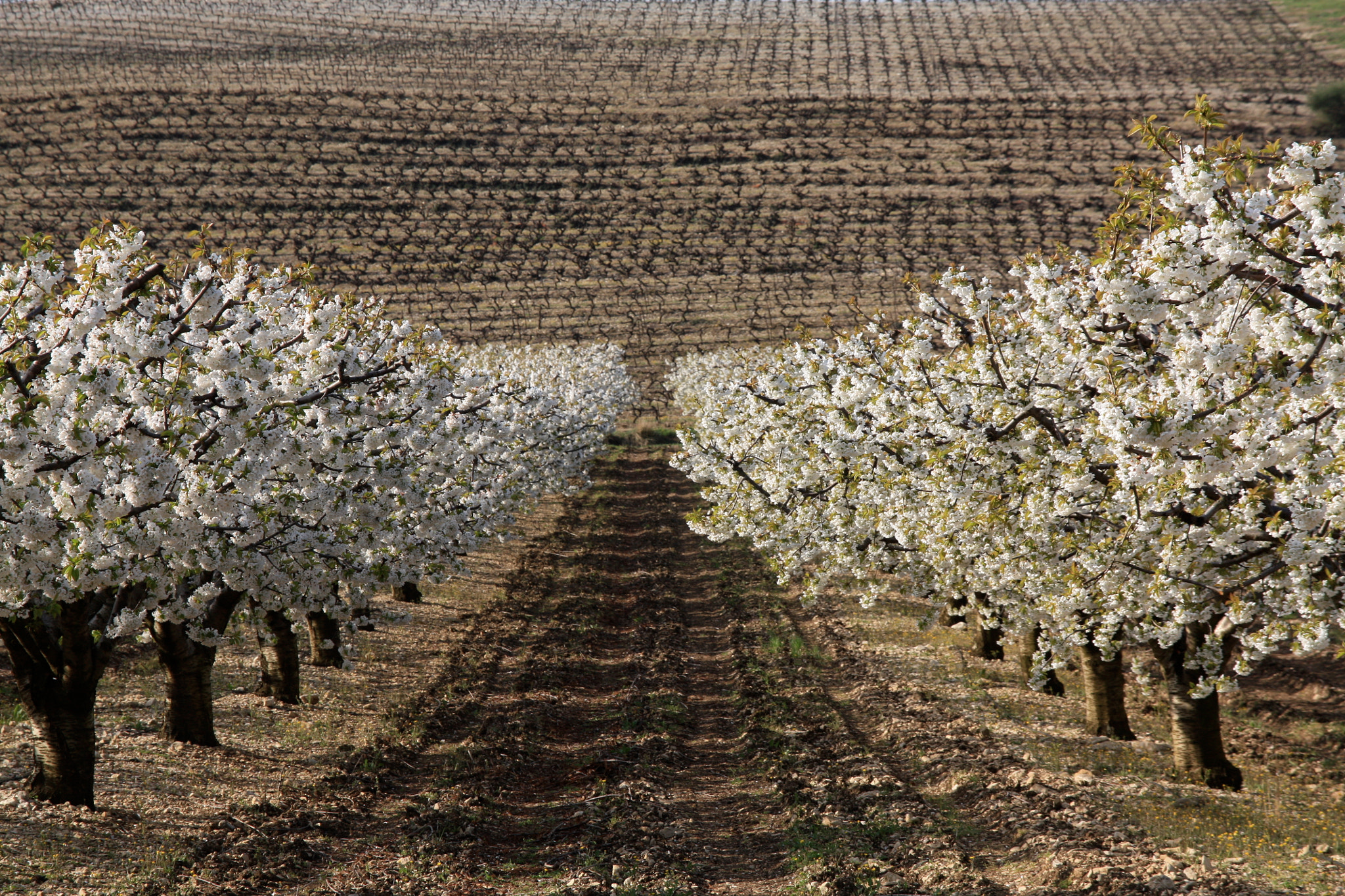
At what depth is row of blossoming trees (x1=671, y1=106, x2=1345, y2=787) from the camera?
8367 mm

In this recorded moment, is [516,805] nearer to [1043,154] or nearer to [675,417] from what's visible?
[675,417]

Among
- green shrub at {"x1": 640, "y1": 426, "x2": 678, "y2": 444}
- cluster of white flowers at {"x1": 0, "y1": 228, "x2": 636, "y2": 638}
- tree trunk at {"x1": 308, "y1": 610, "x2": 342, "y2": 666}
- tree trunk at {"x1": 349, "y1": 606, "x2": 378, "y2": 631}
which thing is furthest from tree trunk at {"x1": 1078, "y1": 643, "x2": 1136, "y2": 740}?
green shrub at {"x1": 640, "y1": 426, "x2": 678, "y2": 444}

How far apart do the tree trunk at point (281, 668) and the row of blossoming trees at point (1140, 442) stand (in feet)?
30.0

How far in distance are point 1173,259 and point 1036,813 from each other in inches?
293

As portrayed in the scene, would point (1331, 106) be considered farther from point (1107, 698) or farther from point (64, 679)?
point (64, 679)

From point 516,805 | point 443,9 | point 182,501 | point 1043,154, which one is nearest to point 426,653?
point 516,805

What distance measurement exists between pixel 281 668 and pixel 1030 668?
45.3 feet

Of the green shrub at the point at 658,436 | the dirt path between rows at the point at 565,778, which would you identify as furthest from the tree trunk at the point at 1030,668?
the green shrub at the point at 658,436

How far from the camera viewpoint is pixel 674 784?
539 inches

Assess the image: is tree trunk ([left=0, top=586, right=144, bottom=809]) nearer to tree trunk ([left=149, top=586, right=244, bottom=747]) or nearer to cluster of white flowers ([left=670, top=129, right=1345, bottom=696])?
tree trunk ([left=149, top=586, right=244, bottom=747])

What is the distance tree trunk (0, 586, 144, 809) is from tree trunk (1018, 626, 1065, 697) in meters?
15.0

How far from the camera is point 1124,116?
3930 inches

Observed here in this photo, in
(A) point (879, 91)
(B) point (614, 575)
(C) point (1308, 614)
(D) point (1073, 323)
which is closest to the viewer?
(C) point (1308, 614)

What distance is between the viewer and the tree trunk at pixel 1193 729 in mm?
13000
